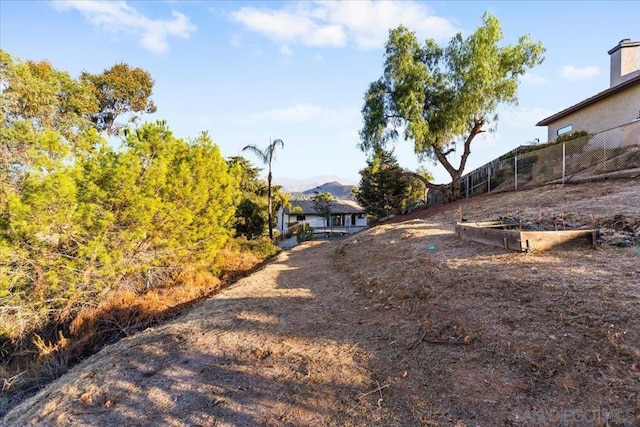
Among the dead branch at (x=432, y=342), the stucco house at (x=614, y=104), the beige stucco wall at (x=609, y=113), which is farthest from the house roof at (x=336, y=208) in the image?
the dead branch at (x=432, y=342)

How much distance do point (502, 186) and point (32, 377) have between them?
16593mm

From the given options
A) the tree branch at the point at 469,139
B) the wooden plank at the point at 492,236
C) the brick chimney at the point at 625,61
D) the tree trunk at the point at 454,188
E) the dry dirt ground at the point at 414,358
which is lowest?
the dry dirt ground at the point at 414,358

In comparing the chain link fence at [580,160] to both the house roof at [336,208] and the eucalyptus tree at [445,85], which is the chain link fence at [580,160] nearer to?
the eucalyptus tree at [445,85]

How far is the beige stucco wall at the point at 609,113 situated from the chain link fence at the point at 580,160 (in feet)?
8.28

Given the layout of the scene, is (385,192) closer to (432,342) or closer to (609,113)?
→ (609,113)

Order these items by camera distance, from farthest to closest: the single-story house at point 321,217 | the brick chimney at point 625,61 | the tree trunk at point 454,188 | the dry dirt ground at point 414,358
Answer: the single-story house at point 321,217 → the tree trunk at point 454,188 → the brick chimney at point 625,61 → the dry dirt ground at point 414,358

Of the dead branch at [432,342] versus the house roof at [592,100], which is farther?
the house roof at [592,100]

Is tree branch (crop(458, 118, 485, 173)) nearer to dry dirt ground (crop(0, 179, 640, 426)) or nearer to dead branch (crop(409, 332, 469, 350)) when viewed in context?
dry dirt ground (crop(0, 179, 640, 426))

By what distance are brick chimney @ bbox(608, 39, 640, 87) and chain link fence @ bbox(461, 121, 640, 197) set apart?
6.27 meters

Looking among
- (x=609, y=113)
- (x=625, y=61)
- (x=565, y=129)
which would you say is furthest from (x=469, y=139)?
(x=625, y=61)

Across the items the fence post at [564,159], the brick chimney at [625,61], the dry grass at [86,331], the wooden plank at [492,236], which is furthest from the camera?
the brick chimney at [625,61]

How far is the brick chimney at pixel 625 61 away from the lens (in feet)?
50.1

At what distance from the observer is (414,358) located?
10.7 feet

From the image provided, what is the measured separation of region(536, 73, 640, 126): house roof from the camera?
12399mm
